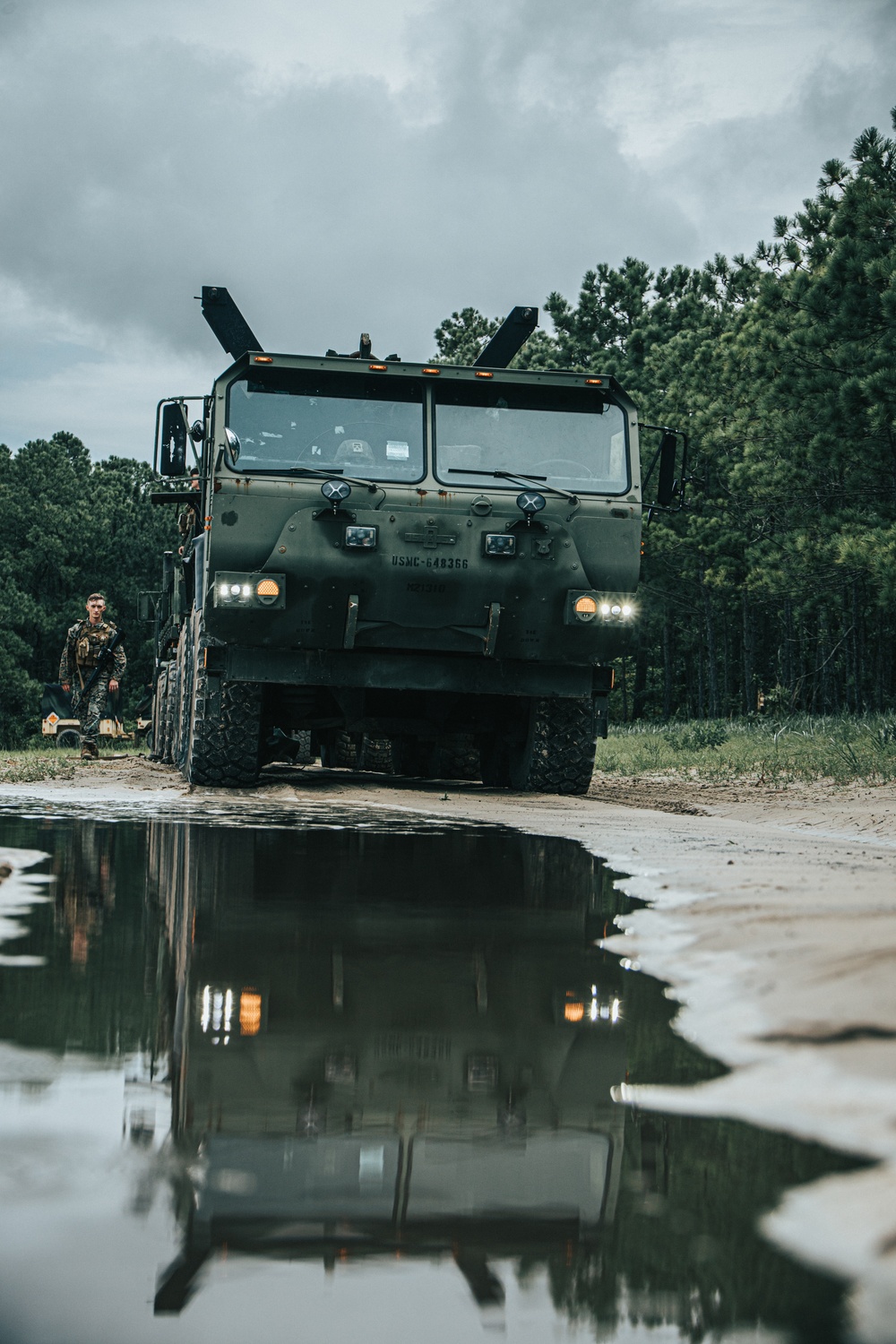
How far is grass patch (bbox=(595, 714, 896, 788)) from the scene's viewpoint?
1180 cm

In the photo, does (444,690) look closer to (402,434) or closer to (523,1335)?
(402,434)

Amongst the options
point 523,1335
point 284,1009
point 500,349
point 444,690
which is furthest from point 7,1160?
point 500,349

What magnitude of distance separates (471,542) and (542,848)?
4.47 metres

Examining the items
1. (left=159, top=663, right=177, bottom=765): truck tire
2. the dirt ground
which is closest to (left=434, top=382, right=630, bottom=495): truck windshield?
the dirt ground

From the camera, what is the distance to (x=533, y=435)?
11.0 meters

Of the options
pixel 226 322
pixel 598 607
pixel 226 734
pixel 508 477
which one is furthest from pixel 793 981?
pixel 226 322

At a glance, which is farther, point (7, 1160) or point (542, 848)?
point (542, 848)

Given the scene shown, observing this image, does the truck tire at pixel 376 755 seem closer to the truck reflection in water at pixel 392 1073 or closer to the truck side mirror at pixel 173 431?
the truck side mirror at pixel 173 431

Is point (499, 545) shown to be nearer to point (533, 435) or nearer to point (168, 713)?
point (533, 435)

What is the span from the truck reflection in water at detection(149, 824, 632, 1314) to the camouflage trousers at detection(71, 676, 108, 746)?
12774mm

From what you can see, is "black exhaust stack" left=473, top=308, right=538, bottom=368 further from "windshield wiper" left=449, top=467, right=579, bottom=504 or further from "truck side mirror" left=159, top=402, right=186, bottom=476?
"truck side mirror" left=159, top=402, right=186, bottom=476

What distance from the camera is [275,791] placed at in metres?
10.9

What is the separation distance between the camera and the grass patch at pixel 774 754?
38.7 feet

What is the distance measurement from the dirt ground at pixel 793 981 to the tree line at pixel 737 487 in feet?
26.3
